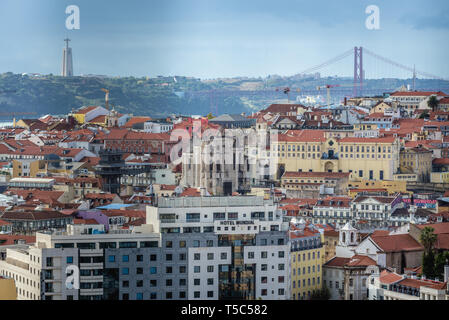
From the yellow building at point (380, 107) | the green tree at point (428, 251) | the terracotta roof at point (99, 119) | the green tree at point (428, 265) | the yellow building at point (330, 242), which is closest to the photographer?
the green tree at point (428, 265)

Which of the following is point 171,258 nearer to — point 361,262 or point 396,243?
point 361,262

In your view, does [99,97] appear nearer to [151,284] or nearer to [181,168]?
[181,168]

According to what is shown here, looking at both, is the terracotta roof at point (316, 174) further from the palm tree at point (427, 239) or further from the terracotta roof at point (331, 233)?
the palm tree at point (427, 239)

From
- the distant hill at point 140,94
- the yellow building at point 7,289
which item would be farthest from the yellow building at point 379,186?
the distant hill at point 140,94

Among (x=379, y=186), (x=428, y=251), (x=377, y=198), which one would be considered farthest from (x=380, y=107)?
(x=428, y=251)

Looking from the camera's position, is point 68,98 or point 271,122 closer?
point 271,122
